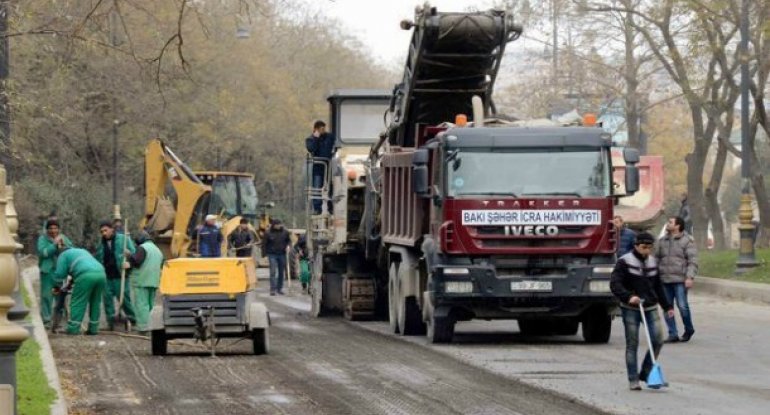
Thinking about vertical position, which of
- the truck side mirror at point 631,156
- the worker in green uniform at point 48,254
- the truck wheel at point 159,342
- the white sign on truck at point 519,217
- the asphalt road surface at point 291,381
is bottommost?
the asphalt road surface at point 291,381

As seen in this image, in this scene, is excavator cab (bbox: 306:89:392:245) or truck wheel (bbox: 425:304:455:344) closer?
truck wheel (bbox: 425:304:455:344)

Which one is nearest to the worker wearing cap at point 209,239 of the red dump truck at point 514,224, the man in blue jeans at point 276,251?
the man in blue jeans at point 276,251

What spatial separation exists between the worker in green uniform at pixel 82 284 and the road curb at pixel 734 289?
1308cm

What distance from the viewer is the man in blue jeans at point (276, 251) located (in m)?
38.1

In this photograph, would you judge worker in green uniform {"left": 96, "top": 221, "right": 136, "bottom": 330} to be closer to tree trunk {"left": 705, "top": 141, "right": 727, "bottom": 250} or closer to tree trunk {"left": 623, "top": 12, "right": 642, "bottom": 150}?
tree trunk {"left": 623, "top": 12, "right": 642, "bottom": 150}

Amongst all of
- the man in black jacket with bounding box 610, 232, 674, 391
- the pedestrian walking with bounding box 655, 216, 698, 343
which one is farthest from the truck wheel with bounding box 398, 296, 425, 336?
the man in black jacket with bounding box 610, 232, 674, 391

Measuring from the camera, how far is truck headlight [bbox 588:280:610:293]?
21359 millimetres

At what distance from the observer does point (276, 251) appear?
38500 millimetres

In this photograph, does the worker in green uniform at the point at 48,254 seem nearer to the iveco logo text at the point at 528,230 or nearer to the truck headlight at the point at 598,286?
the iveco logo text at the point at 528,230

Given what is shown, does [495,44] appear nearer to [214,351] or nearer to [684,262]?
[684,262]

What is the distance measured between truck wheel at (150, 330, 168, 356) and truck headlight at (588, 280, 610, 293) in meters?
5.38

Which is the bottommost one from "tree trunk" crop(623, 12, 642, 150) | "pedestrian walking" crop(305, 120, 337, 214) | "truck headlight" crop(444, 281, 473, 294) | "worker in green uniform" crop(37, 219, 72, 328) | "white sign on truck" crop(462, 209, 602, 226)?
"truck headlight" crop(444, 281, 473, 294)

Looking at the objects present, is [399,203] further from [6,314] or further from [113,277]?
[6,314]

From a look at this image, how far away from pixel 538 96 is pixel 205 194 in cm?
2628
